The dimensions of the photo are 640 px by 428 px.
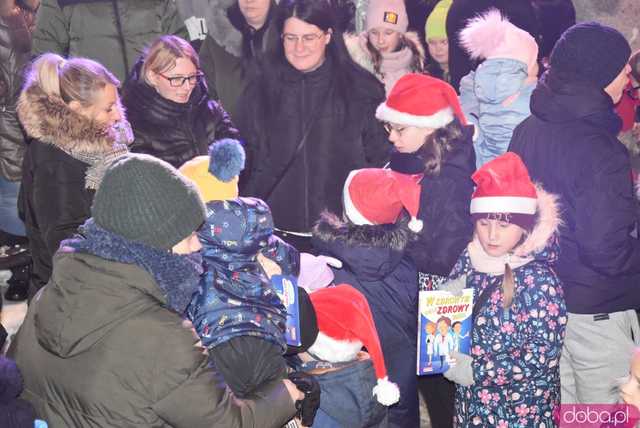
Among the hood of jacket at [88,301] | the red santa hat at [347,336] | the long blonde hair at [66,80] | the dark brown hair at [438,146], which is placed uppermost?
the long blonde hair at [66,80]

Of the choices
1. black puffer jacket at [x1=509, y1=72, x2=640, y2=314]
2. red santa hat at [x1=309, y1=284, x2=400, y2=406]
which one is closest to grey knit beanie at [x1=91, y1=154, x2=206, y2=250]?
red santa hat at [x1=309, y1=284, x2=400, y2=406]

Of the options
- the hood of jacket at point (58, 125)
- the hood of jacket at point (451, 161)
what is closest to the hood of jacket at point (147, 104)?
the hood of jacket at point (58, 125)

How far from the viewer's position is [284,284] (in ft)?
10.8

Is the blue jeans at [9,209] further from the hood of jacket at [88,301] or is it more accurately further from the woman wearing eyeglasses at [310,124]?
the hood of jacket at [88,301]

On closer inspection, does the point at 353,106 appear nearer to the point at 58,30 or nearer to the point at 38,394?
the point at 58,30

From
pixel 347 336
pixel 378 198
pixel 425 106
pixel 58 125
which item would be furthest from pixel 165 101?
pixel 347 336

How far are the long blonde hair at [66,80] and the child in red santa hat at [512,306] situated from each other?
186cm

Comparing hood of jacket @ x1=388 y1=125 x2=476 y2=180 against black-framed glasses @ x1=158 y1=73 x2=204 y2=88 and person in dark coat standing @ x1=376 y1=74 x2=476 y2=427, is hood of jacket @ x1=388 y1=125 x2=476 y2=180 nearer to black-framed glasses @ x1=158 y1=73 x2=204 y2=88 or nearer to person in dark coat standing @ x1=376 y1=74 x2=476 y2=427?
person in dark coat standing @ x1=376 y1=74 x2=476 y2=427

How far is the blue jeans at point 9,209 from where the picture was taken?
605 cm

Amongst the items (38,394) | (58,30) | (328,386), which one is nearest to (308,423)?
(328,386)

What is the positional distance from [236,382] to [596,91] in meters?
2.08

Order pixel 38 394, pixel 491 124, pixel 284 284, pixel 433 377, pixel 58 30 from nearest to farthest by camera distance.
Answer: pixel 38 394 < pixel 284 284 < pixel 433 377 < pixel 491 124 < pixel 58 30

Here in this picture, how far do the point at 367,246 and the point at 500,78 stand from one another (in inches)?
58.3

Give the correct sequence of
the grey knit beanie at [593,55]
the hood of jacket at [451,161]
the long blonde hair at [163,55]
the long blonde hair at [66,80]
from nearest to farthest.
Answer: the grey knit beanie at [593,55] → the long blonde hair at [66,80] → the hood of jacket at [451,161] → the long blonde hair at [163,55]
